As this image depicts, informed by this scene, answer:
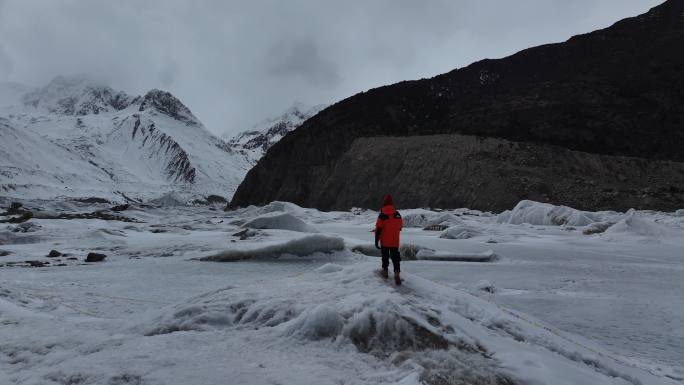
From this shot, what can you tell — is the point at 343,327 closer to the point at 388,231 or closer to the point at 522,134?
the point at 388,231

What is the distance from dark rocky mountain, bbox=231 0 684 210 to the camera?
50.8 m

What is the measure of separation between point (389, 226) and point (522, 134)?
2266 inches

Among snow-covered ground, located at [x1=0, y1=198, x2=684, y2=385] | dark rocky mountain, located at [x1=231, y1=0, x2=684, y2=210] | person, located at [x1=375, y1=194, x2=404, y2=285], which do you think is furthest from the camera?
dark rocky mountain, located at [x1=231, y1=0, x2=684, y2=210]

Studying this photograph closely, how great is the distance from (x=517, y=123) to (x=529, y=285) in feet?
182

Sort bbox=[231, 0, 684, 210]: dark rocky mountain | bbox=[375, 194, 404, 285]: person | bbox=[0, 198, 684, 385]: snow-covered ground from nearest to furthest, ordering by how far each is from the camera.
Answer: bbox=[0, 198, 684, 385]: snow-covered ground < bbox=[375, 194, 404, 285]: person < bbox=[231, 0, 684, 210]: dark rocky mountain

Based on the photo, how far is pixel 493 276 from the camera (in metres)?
10.9

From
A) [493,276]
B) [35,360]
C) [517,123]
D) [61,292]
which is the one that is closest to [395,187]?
[517,123]

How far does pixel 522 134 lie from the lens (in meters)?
59.9

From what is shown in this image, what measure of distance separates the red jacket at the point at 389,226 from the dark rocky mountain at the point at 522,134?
44.7 metres

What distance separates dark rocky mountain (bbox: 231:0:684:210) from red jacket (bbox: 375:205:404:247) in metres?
44.7

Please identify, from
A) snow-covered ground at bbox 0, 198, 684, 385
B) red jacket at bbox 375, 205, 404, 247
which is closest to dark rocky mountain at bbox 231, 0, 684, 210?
snow-covered ground at bbox 0, 198, 684, 385

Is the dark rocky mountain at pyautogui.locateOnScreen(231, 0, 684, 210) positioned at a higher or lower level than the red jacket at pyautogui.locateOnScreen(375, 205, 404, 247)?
higher

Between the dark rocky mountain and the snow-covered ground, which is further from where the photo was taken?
the dark rocky mountain

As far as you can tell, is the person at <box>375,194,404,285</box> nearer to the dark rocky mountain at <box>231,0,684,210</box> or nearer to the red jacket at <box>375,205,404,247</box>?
the red jacket at <box>375,205,404,247</box>
